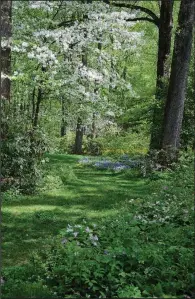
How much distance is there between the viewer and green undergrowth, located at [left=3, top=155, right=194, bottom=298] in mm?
5035

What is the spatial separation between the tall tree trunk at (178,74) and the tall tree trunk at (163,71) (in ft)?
4.51

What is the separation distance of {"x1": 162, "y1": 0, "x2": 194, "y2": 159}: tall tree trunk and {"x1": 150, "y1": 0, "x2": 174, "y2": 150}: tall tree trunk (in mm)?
1374

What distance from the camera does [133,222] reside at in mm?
6684

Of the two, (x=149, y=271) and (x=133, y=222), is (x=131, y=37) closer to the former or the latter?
(x=133, y=222)

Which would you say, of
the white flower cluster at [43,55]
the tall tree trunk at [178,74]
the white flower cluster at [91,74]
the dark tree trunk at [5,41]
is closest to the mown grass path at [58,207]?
the tall tree trunk at [178,74]

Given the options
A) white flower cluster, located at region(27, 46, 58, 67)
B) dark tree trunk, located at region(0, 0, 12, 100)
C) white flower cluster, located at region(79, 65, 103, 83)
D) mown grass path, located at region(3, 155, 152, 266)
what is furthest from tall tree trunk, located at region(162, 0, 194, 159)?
dark tree trunk, located at region(0, 0, 12, 100)

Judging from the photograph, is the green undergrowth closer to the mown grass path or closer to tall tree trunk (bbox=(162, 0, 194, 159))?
the mown grass path

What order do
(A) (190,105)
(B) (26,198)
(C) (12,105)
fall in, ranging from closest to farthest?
(B) (26,198) < (C) (12,105) < (A) (190,105)

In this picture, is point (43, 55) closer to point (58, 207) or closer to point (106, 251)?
point (58, 207)

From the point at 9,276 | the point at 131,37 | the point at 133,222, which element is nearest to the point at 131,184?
the point at 131,37

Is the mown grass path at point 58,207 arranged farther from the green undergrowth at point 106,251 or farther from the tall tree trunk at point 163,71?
the tall tree trunk at point 163,71

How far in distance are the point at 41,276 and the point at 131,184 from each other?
324 inches

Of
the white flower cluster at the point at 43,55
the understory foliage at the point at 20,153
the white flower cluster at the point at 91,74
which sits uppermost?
the white flower cluster at the point at 43,55

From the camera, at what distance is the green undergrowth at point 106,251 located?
5.04m
